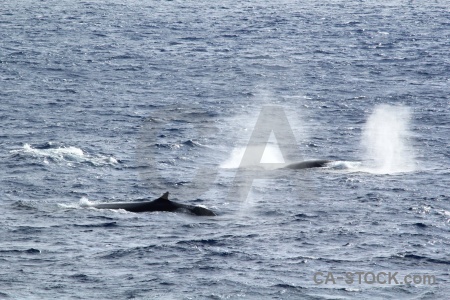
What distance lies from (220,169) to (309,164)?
7867 millimetres

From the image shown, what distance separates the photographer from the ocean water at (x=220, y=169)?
201 feet

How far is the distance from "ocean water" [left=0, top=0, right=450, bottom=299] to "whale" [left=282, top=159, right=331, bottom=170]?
1280 millimetres

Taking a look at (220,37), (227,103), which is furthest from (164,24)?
(227,103)

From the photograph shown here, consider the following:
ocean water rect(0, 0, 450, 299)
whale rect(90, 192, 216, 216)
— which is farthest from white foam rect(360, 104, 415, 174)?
whale rect(90, 192, 216, 216)

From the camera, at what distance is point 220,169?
8981cm

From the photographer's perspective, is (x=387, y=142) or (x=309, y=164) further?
(x=387, y=142)

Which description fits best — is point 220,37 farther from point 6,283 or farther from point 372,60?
point 6,283

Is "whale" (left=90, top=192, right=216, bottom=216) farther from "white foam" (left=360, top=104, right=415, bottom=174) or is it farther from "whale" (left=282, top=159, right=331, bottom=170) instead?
"white foam" (left=360, top=104, right=415, bottom=174)

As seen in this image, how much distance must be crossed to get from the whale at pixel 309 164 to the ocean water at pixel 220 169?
1280 millimetres

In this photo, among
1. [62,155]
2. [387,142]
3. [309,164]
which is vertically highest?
[387,142]

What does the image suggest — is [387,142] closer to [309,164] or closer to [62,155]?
[309,164]

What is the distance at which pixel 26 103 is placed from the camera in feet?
382

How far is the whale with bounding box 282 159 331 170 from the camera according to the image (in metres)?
89.8

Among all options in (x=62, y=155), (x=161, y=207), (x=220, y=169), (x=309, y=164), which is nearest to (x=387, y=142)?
(x=309, y=164)
